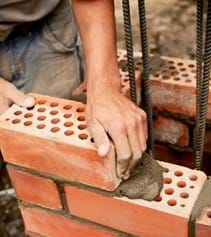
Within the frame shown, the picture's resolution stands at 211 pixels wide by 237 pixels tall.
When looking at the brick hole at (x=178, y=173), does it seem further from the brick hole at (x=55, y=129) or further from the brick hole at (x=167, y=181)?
the brick hole at (x=55, y=129)

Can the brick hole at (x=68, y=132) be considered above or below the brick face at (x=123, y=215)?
above

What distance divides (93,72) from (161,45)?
2156mm

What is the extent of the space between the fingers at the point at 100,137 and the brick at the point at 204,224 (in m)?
0.29

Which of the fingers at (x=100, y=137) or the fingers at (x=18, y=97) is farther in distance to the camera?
the fingers at (x=18, y=97)

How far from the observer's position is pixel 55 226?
5.11ft

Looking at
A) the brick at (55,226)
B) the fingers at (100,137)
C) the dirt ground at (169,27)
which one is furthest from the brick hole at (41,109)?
the dirt ground at (169,27)

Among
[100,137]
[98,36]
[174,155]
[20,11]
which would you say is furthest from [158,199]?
[20,11]

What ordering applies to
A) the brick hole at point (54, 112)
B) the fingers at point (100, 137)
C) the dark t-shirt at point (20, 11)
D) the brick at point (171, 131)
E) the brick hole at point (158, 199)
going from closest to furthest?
the fingers at point (100, 137), the brick hole at point (158, 199), the brick hole at point (54, 112), the dark t-shirt at point (20, 11), the brick at point (171, 131)

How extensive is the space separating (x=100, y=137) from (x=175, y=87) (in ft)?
1.83

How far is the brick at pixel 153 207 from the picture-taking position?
4.14 ft

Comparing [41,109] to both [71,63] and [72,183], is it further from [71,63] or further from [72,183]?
[71,63]

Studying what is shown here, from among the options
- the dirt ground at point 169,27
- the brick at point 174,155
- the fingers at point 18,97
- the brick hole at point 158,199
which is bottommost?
the dirt ground at point 169,27

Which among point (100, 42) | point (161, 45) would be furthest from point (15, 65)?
point (161, 45)

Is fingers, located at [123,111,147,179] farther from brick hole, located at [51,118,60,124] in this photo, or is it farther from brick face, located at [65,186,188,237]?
brick hole, located at [51,118,60,124]
